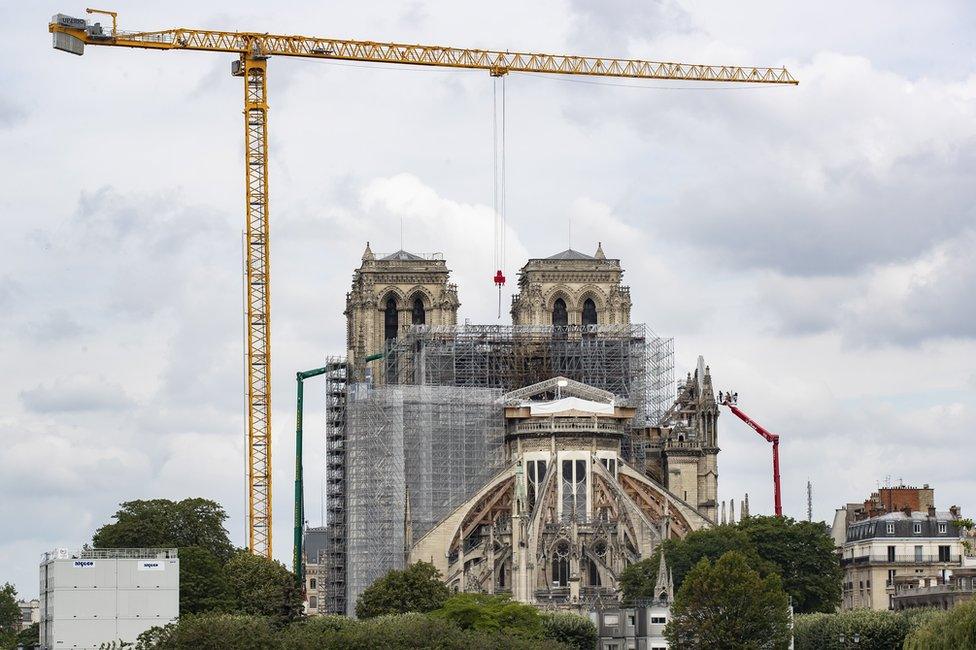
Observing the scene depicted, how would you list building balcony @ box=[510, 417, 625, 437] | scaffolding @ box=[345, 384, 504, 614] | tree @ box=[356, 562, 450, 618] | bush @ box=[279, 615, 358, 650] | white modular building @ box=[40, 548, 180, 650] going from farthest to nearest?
building balcony @ box=[510, 417, 625, 437]
scaffolding @ box=[345, 384, 504, 614]
tree @ box=[356, 562, 450, 618]
white modular building @ box=[40, 548, 180, 650]
bush @ box=[279, 615, 358, 650]

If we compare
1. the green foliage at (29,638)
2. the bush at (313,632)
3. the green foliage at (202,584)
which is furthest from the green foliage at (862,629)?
the green foliage at (29,638)

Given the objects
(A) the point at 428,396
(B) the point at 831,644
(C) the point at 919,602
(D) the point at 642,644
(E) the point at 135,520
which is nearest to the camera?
(B) the point at 831,644

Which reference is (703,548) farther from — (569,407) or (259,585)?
(259,585)

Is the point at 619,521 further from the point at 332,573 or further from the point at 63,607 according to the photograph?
the point at 63,607

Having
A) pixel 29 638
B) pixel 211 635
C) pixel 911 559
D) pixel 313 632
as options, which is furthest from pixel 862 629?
pixel 29 638

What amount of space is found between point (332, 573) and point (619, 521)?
22.2 metres

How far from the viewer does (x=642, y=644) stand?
159625mm

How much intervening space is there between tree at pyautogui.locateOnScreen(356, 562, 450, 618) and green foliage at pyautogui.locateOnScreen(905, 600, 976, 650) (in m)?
48.6

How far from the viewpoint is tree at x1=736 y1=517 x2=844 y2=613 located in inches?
6855

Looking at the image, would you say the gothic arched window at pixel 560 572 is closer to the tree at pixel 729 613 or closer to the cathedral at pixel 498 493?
the cathedral at pixel 498 493

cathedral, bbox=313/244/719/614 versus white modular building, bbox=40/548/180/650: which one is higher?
cathedral, bbox=313/244/719/614

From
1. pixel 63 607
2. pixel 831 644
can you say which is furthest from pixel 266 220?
pixel 831 644

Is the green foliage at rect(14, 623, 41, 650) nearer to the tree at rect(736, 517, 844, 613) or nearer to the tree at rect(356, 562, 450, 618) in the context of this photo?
the tree at rect(356, 562, 450, 618)

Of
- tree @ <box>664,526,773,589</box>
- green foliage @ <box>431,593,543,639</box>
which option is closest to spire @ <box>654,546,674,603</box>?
tree @ <box>664,526,773,589</box>
